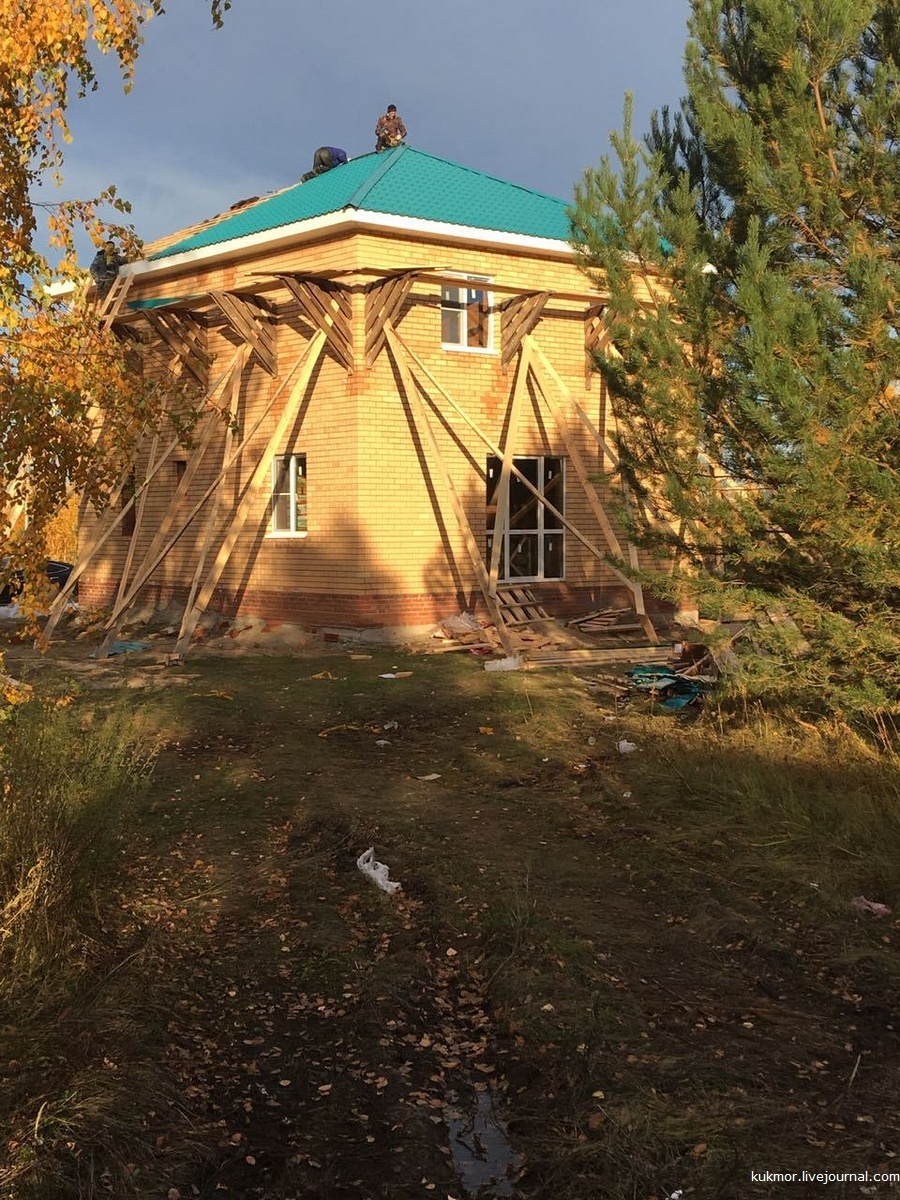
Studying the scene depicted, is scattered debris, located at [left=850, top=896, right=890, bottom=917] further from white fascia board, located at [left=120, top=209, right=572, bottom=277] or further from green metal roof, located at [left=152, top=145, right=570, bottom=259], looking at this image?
green metal roof, located at [left=152, top=145, right=570, bottom=259]

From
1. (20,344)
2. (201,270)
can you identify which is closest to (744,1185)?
(20,344)

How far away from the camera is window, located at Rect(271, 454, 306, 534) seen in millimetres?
16328

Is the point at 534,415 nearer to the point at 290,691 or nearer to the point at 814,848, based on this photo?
the point at 290,691

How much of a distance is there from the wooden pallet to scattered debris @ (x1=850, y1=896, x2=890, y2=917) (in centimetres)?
1053

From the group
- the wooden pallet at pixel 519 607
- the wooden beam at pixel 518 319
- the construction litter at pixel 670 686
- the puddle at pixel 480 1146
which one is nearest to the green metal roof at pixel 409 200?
the wooden beam at pixel 518 319

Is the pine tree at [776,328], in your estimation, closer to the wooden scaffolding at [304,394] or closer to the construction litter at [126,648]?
the wooden scaffolding at [304,394]

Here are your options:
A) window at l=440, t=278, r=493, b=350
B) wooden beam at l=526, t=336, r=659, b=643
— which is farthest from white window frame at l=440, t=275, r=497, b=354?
wooden beam at l=526, t=336, r=659, b=643

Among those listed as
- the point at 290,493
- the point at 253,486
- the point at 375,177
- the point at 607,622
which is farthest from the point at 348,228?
the point at 607,622

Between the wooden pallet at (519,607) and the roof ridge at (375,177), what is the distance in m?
6.24

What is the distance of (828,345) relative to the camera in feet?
22.5

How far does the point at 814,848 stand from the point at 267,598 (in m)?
11.7

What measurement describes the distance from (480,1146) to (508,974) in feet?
3.72

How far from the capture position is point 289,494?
1645 cm

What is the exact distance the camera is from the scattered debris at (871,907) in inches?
205
